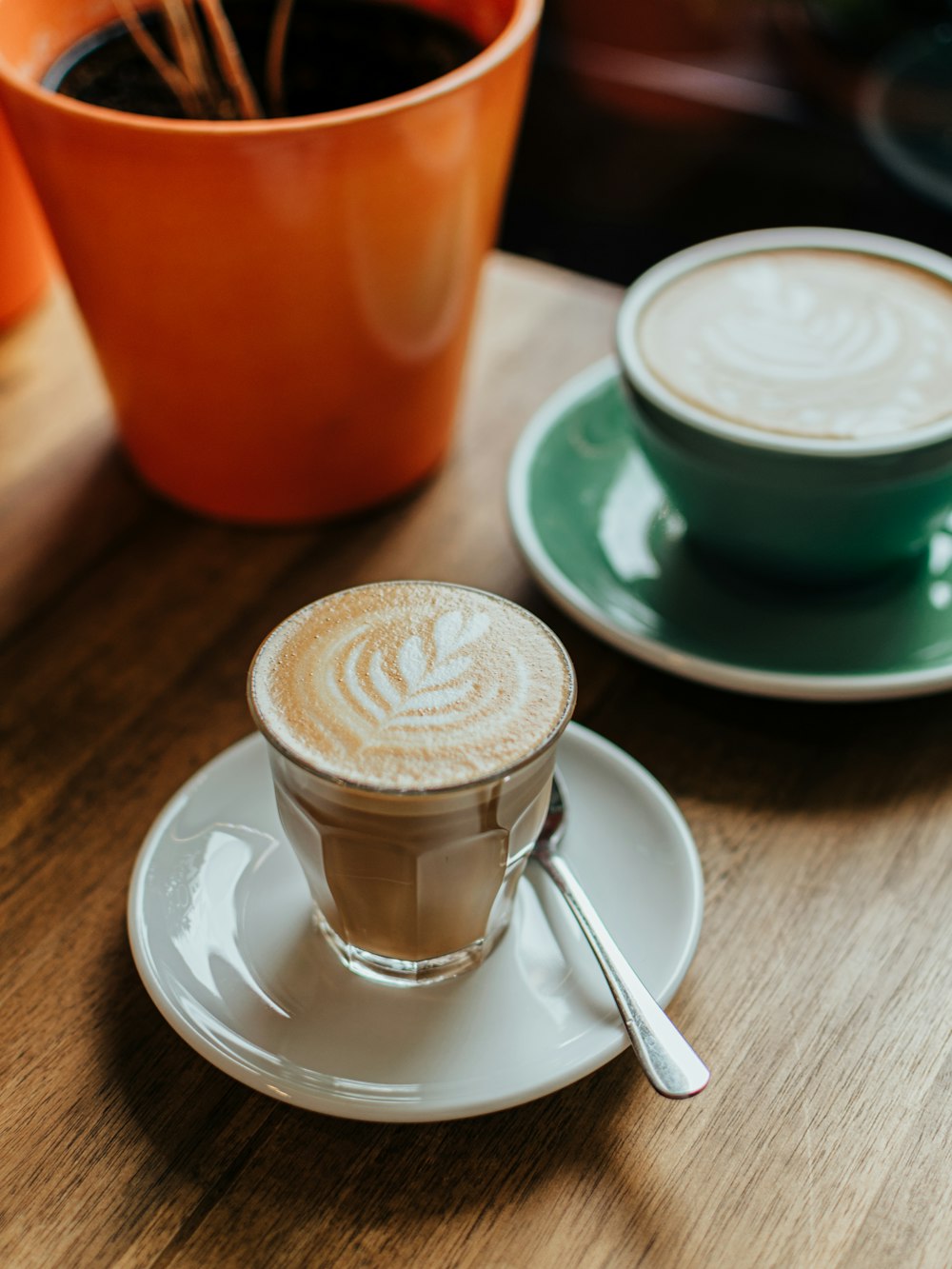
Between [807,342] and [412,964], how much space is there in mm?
374

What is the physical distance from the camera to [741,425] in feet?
1.97

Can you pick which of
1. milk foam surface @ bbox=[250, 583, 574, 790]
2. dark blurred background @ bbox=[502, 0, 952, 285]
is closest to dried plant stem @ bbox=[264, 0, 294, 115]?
milk foam surface @ bbox=[250, 583, 574, 790]

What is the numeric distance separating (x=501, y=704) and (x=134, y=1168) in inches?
8.2

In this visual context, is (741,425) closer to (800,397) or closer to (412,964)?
(800,397)

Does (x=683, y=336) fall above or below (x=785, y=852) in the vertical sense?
above

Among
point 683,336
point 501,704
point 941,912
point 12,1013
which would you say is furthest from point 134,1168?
point 683,336

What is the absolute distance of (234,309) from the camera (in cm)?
63

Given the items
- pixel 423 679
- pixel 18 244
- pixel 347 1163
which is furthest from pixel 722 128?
pixel 347 1163

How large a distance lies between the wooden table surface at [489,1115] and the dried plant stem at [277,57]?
0.78 feet

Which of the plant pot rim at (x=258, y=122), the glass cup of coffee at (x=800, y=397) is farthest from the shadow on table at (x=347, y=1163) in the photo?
the plant pot rim at (x=258, y=122)

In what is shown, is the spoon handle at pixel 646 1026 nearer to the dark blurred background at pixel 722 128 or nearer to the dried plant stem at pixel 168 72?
the dried plant stem at pixel 168 72

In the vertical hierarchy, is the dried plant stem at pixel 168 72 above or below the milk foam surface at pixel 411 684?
above

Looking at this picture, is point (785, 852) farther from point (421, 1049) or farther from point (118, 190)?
point (118, 190)

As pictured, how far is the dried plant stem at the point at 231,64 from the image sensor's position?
0.64 metres
